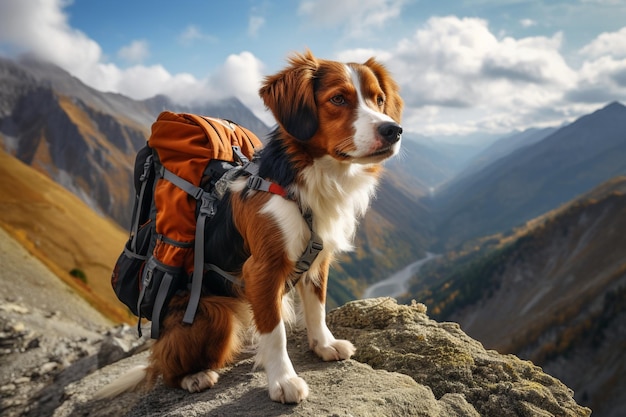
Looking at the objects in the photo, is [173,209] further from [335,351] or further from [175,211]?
[335,351]

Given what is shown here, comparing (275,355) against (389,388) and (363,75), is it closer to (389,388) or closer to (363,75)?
(389,388)

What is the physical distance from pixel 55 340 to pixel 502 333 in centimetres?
13331

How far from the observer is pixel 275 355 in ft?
14.9

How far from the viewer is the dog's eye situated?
14.9ft

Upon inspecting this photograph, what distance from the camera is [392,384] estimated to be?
4734 millimetres

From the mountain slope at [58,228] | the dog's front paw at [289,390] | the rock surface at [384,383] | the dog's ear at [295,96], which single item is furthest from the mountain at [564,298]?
the dog's ear at [295,96]

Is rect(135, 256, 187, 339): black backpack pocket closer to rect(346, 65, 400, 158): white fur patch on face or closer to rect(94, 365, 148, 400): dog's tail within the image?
rect(94, 365, 148, 400): dog's tail

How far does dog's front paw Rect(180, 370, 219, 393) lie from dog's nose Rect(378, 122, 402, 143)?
3463 mm

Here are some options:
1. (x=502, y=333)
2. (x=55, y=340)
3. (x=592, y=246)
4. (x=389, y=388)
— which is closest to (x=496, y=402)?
(x=389, y=388)

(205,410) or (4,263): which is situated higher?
(205,410)

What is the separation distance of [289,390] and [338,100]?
9.52 feet

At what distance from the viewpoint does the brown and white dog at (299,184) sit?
4.41 metres

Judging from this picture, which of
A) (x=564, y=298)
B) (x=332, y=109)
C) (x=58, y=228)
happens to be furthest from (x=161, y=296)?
(x=564, y=298)

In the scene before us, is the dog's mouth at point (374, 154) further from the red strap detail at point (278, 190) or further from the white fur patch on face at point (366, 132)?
the red strap detail at point (278, 190)
